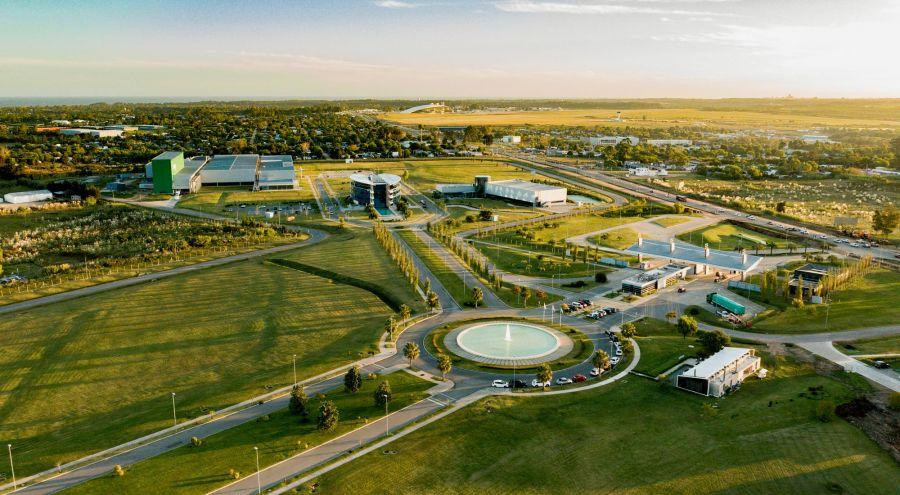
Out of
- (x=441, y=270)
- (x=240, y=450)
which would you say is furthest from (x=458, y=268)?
(x=240, y=450)

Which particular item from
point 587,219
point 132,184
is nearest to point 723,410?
point 587,219

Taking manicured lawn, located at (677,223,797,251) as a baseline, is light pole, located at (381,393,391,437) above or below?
below

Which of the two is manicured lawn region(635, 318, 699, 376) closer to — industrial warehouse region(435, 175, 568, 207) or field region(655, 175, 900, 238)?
industrial warehouse region(435, 175, 568, 207)

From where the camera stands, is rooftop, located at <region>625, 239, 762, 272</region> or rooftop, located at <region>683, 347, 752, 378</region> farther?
rooftop, located at <region>625, 239, 762, 272</region>

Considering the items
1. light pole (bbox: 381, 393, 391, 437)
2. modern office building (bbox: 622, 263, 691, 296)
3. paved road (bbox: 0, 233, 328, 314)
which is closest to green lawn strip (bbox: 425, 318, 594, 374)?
light pole (bbox: 381, 393, 391, 437)

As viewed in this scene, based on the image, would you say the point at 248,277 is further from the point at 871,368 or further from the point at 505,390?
the point at 871,368

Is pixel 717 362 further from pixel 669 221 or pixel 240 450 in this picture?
pixel 669 221
